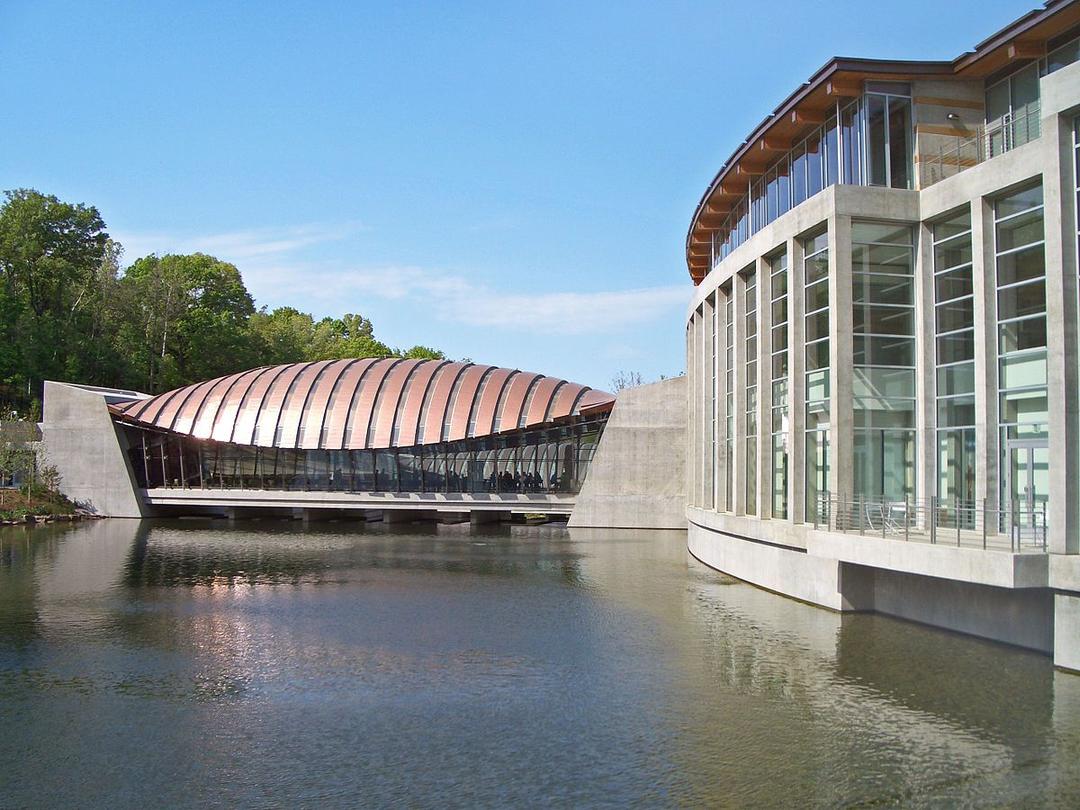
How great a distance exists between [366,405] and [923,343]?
43.2 metres

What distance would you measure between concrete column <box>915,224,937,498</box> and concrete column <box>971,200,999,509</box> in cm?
209

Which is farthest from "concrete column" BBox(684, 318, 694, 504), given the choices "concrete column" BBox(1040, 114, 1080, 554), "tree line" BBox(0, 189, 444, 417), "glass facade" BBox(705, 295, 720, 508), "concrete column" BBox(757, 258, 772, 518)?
"tree line" BBox(0, 189, 444, 417)

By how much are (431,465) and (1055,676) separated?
45.8 meters

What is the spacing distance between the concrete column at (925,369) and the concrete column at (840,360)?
1647mm

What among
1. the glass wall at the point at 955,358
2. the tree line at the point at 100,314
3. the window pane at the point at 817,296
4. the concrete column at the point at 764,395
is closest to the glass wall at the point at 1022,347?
the glass wall at the point at 955,358

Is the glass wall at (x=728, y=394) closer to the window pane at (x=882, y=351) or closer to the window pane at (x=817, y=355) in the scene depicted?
the window pane at (x=817, y=355)

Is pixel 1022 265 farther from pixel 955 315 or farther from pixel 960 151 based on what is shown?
pixel 960 151

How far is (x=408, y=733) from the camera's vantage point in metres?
14.3

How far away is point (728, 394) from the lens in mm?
36594

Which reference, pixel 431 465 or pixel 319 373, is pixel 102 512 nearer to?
pixel 319 373

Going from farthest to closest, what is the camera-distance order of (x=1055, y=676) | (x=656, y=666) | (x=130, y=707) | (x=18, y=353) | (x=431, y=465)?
(x=18, y=353) → (x=431, y=465) → (x=656, y=666) → (x=1055, y=676) → (x=130, y=707)

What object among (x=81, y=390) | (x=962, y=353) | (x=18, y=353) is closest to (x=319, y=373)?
(x=81, y=390)

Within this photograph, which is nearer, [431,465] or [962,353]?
[962,353]

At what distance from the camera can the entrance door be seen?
19516 mm
